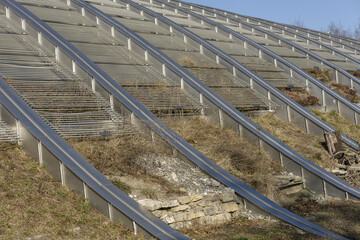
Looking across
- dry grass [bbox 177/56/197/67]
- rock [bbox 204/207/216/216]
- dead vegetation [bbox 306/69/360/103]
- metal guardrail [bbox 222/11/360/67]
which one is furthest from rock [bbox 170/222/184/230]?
metal guardrail [bbox 222/11/360/67]

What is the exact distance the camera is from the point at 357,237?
10.1m

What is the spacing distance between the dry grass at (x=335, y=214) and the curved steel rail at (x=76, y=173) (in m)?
3.82

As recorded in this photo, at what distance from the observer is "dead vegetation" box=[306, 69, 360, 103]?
2469 cm

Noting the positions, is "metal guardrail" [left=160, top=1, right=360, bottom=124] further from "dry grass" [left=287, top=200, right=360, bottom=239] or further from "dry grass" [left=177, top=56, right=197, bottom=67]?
"dry grass" [left=287, top=200, right=360, bottom=239]

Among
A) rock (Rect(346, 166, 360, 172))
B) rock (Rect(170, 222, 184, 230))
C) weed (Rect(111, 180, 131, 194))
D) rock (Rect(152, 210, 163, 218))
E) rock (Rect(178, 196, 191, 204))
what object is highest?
weed (Rect(111, 180, 131, 194))

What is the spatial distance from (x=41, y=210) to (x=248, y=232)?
4.10 meters

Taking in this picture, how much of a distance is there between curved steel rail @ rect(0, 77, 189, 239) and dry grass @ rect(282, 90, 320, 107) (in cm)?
Result: 1318

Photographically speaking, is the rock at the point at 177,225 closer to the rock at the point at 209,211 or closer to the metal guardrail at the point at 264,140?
the rock at the point at 209,211

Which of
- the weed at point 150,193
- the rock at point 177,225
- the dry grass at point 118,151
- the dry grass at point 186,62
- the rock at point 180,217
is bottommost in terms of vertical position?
the rock at point 177,225

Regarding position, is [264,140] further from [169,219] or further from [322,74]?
[322,74]

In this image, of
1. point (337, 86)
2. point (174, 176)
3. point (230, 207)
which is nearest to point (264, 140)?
point (174, 176)

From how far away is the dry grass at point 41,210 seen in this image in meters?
8.37

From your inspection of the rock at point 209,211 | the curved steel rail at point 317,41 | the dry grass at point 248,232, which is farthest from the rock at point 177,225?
the curved steel rail at point 317,41

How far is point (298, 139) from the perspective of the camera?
57.4 feet
